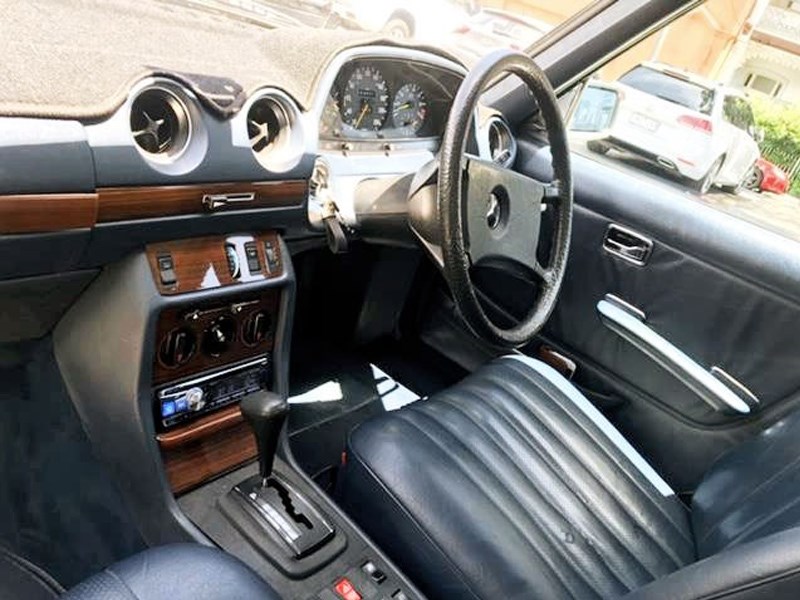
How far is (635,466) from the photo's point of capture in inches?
53.2

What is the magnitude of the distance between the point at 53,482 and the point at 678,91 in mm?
1573

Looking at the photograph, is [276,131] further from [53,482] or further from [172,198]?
[53,482]

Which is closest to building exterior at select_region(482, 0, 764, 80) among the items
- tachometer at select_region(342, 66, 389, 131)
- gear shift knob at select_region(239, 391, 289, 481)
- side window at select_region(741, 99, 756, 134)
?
side window at select_region(741, 99, 756, 134)

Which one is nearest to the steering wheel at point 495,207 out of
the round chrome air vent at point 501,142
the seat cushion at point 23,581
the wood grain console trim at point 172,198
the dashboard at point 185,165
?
the dashboard at point 185,165

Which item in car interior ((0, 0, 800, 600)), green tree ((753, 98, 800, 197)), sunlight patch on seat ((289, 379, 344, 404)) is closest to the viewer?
car interior ((0, 0, 800, 600))

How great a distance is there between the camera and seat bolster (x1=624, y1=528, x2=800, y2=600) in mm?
639

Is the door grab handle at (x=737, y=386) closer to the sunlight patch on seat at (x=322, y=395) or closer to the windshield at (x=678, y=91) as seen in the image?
the windshield at (x=678, y=91)

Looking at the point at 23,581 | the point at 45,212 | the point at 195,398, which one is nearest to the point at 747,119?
the point at 195,398

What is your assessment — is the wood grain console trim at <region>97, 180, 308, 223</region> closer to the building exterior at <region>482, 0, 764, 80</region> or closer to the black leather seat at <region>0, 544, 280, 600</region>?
the black leather seat at <region>0, 544, 280, 600</region>

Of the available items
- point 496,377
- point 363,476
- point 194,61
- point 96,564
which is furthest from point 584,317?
point 96,564

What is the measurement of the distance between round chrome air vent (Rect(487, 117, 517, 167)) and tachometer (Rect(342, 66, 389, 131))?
321 mm

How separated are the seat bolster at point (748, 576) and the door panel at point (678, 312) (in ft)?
2.61

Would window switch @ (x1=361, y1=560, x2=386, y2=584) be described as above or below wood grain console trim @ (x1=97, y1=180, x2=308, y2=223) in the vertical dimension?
below

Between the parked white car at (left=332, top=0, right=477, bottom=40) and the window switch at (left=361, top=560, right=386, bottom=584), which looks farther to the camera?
the parked white car at (left=332, top=0, right=477, bottom=40)
